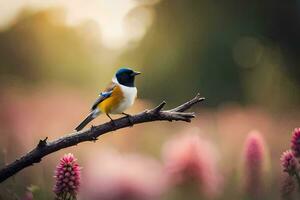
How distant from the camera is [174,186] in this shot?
1436 mm

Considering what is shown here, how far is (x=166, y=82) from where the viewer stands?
774cm

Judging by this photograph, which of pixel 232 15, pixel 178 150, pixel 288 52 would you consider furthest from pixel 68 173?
pixel 232 15

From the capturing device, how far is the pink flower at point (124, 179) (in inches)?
44.0

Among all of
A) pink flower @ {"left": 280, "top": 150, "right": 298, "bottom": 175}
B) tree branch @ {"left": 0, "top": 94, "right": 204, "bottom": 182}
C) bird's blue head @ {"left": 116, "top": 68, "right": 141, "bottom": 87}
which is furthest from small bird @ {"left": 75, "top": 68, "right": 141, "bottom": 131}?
→ pink flower @ {"left": 280, "top": 150, "right": 298, "bottom": 175}

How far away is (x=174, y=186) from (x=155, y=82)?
5.90m

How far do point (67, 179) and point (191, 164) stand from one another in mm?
288

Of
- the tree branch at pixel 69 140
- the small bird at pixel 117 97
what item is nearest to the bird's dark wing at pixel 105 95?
the small bird at pixel 117 97

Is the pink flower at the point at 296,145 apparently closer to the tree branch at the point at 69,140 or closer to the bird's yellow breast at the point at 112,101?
the tree branch at the point at 69,140

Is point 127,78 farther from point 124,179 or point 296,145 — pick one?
point 124,179

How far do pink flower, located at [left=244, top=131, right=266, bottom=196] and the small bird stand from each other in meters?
0.52

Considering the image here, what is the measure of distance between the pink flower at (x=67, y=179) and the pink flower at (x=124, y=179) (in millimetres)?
60

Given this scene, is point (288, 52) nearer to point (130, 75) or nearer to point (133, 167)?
point (130, 75)

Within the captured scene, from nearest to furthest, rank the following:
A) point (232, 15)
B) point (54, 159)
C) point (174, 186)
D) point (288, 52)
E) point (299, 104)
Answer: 1. point (174, 186)
2. point (54, 159)
3. point (299, 104)
4. point (288, 52)
5. point (232, 15)

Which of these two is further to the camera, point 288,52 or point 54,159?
point 288,52
